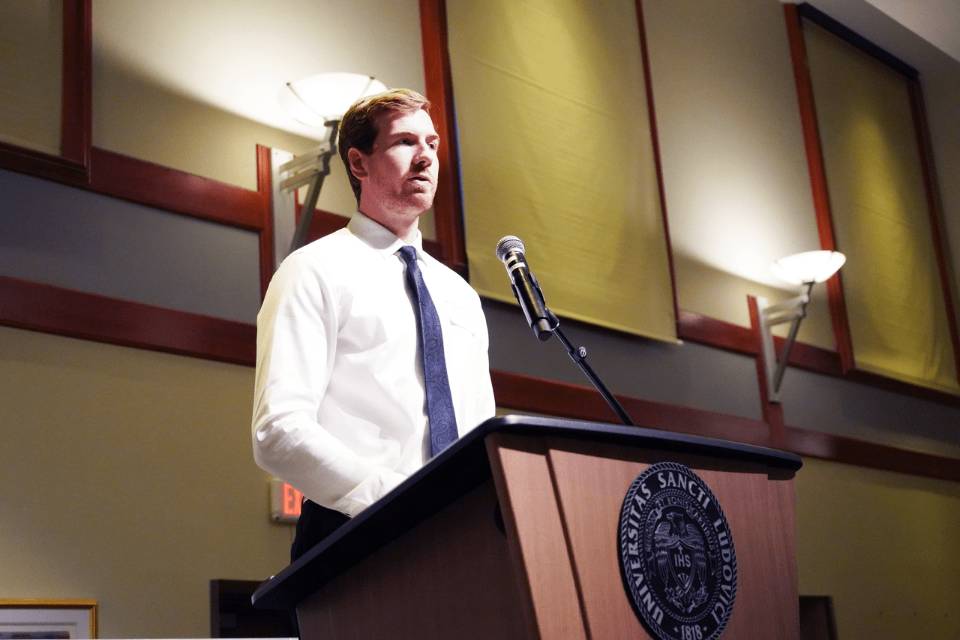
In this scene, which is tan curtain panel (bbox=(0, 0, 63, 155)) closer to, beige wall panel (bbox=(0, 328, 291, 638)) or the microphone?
beige wall panel (bbox=(0, 328, 291, 638))

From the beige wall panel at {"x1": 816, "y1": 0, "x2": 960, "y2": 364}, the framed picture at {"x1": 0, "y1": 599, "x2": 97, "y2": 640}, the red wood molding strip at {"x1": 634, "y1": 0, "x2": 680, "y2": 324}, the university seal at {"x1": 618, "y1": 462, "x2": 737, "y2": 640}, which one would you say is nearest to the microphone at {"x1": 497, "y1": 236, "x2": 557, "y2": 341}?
the university seal at {"x1": 618, "y1": 462, "x2": 737, "y2": 640}

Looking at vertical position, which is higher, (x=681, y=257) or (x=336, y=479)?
(x=681, y=257)

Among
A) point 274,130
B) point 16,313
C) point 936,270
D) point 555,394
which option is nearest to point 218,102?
point 274,130

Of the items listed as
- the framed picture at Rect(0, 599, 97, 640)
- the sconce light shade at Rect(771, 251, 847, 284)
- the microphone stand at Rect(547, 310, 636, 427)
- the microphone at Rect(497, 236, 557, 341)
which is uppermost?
the sconce light shade at Rect(771, 251, 847, 284)

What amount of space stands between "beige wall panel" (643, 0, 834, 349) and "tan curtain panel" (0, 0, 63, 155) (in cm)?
331

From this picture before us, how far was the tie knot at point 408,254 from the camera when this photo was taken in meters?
2.04

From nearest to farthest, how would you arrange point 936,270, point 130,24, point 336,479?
1. point 336,479
2. point 130,24
3. point 936,270

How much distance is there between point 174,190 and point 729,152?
3718 mm

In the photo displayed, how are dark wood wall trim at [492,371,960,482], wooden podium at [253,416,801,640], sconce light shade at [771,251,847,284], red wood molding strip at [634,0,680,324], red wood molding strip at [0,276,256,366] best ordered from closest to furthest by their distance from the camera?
wooden podium at [253,416,801,640] < red wood molding strip at [0,276,256,366] < dark wood wall trim at [492,371,960,482] < red wood molding strip at [634,0,680,324] < sconce light shade at [771,251,847,284]

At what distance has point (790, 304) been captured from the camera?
632 cm

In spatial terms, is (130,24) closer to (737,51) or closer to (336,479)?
(336,479)

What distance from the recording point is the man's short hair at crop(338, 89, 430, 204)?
211 cm

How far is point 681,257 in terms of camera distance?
20.1ft

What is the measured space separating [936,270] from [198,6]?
5.43 metres
